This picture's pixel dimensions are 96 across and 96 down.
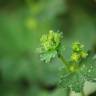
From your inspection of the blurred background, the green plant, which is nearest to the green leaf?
A: the green plant

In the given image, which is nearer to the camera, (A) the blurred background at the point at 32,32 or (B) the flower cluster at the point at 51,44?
(B) the flower cluster at the point at 51,44

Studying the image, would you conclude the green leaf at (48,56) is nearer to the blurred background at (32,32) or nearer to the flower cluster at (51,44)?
the flower cluster at (51,44)

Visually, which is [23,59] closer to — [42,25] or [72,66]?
[42,25]

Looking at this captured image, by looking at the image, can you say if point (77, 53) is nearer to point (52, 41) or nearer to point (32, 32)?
point (52, 41)

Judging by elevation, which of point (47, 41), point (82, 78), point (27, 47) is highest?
point (27, 47)

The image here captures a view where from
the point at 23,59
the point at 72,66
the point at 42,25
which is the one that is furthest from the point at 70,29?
the point at 72,66

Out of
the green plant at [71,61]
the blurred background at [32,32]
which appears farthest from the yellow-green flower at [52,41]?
the blurred background at [32,32]
